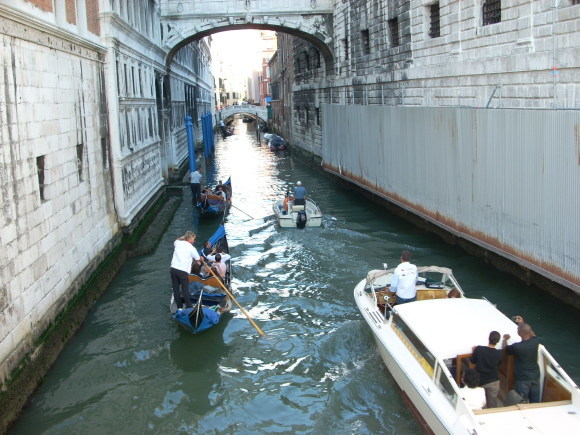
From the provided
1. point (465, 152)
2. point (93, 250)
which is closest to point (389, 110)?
point (465, 152)

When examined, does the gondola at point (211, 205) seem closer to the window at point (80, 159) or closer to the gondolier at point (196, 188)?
the gondolier at point (196, 188)

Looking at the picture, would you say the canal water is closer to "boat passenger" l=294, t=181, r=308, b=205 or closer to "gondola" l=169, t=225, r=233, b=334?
"gondola" l=169, t=225, r=233, b=334

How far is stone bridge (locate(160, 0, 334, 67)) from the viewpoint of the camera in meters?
24.5

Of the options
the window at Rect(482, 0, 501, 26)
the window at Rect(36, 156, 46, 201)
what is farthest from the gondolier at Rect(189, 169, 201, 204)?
the window at Rect(36, 156, 46, 201)

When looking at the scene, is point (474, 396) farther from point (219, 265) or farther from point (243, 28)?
point (243, 28)

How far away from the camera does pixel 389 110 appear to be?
16.5 meters

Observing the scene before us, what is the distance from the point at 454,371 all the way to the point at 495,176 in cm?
531

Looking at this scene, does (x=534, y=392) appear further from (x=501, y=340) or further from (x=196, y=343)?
(x=196, y=343)

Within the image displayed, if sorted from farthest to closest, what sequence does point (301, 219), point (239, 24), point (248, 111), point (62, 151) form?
point (248, 111), point (239, 24), point (301, 219), point (62, 151)

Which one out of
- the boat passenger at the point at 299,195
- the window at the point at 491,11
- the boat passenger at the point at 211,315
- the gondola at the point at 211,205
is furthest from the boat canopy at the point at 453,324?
the gondola at the point at 211,205

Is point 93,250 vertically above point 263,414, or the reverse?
point 93,250

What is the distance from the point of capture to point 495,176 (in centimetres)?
1073

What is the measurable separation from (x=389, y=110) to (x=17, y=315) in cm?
1165

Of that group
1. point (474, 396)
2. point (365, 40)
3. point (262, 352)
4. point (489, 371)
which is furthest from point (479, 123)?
point (365, 40)
